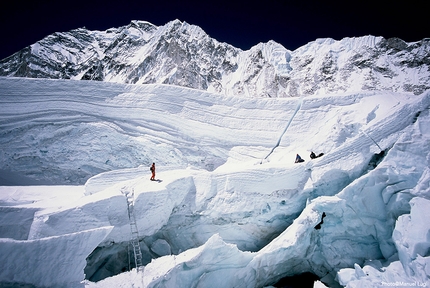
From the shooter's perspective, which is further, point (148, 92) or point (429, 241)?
point (148, 92)

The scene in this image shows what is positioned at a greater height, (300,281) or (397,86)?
(397,86)

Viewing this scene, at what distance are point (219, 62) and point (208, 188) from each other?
36.8 m

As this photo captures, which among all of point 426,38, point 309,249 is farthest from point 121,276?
point 426,38

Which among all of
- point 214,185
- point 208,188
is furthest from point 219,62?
point 208,188

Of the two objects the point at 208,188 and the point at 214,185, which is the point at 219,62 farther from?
the point at 208,188

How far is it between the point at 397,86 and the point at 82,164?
38562mm

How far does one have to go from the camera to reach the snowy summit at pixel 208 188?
580 centimetres

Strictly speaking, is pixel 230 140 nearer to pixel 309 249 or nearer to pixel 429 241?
pixel 309 249

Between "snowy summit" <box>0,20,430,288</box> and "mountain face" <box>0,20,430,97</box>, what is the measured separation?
20882 mm

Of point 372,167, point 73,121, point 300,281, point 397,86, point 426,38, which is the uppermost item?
point 426,38

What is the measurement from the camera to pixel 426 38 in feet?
115

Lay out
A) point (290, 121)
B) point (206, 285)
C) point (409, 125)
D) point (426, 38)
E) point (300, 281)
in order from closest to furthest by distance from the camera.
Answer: point (206, 285)
point (409, 125)
point (300, 281)
point (290, 121)
point (426, 38)

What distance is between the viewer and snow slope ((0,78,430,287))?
19.5ft

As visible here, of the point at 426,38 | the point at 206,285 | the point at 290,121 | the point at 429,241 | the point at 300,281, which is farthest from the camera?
the point at 426,38
